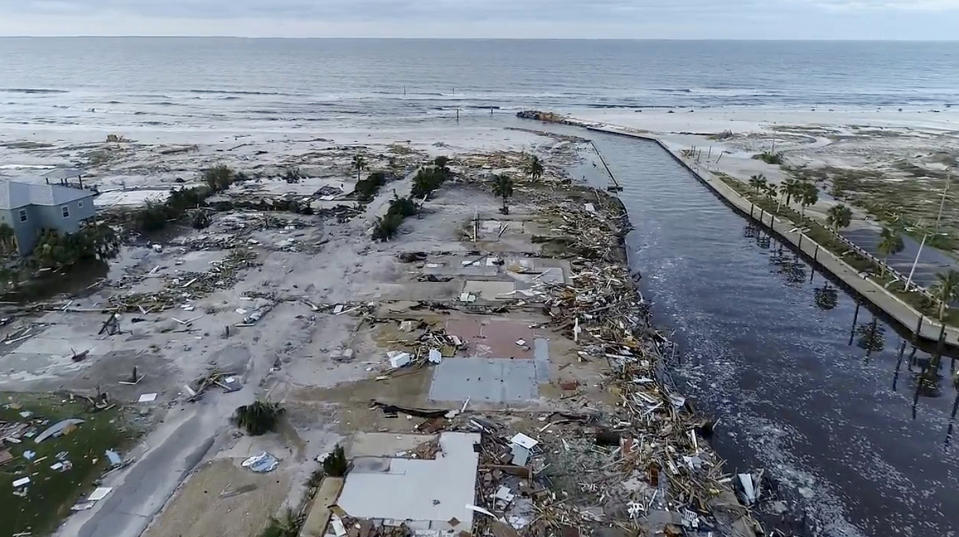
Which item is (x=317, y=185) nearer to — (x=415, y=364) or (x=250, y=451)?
(x=415, y=364)

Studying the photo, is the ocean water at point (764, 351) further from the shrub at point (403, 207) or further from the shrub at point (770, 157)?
the shrub at point (403, 207)

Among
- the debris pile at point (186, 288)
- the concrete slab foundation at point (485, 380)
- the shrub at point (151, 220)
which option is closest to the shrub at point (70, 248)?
the shrub at point (151, 220)

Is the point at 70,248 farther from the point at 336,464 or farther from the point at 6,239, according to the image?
the point at 336,464

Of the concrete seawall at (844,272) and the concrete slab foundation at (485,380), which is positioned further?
the concrete seawall at (844,272)

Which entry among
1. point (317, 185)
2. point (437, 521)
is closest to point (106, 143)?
point (317, 185)

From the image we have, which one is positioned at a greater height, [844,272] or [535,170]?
[535,170]

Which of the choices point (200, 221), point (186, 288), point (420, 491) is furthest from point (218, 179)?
point (420, 491)
